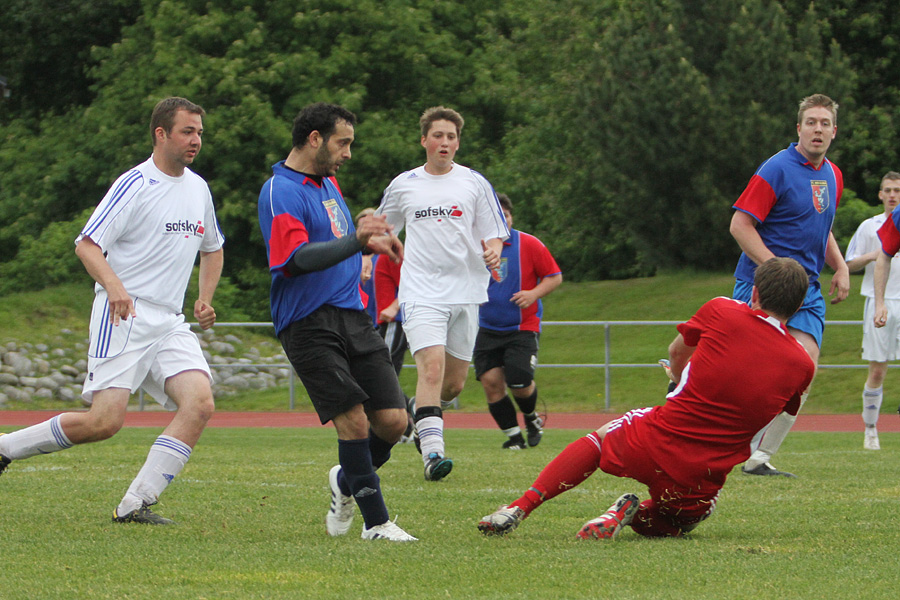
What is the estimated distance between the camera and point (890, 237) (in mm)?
8461

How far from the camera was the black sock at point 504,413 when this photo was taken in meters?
10.8

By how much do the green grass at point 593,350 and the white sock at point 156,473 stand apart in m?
12.5

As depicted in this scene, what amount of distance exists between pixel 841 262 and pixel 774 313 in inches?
118

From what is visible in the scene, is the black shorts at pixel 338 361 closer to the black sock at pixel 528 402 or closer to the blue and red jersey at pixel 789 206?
the blue and red jersey at pixel 789 206

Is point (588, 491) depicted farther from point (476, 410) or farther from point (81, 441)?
point (476, 410)

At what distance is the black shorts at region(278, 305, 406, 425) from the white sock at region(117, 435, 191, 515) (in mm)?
937

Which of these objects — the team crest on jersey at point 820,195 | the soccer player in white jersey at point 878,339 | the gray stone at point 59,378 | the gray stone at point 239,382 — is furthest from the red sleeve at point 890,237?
the gray stone at point 59,378

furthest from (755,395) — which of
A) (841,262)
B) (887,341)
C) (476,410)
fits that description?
(476,410)

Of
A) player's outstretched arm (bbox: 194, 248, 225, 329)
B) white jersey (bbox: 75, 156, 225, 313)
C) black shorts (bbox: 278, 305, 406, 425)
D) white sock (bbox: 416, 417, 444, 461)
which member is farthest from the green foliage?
black shorts (bbox: 278, 305, 406, 425)

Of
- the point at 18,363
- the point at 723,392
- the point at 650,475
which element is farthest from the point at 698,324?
the point at 18,363

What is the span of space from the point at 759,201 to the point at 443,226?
2.02m

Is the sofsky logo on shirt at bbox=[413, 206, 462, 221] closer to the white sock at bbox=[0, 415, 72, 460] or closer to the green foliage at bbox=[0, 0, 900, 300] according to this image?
the white sock at bbox=[0, 415, 72, 460]

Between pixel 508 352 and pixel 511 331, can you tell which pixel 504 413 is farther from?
pixel 511 331

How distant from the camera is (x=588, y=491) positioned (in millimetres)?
7242
